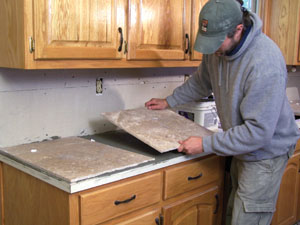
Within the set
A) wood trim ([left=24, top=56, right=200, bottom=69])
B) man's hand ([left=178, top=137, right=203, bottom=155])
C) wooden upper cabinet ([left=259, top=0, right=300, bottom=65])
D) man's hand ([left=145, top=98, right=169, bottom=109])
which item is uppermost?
wooden upper cabinet ([left=259, top=0, right=300, bottom=65])

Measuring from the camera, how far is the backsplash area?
6.09 ft

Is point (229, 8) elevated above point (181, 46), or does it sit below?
above

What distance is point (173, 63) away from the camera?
2146 mm

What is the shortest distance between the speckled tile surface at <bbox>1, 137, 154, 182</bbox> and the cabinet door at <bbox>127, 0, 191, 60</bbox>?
0.49m

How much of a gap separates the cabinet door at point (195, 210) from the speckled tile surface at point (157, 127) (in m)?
0.31

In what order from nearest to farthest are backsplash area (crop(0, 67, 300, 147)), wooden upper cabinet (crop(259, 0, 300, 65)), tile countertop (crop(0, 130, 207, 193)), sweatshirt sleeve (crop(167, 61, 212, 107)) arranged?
1. tile countertop (crop(0, 130, 207, 193))
2. backsplash area (crop(0, 67, 300, 147))
3. sweatshirt sleeve (crop(167, 61, 212, 107))
4. wooden upper cabinet (crop(259, 0, 300, 65))

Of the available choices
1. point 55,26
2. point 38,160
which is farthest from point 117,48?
point 38,160

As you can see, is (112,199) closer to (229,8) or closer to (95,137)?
(95,137)

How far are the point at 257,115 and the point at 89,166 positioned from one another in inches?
29.0

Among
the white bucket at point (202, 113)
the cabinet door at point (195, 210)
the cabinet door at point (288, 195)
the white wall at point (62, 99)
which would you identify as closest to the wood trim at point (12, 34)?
the white wall at point (62, 99)

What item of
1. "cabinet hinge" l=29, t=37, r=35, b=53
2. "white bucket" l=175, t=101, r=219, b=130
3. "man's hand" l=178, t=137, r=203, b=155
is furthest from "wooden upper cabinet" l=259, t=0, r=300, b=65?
"cabinet hinge" l=29, t=37, r=35, b=53

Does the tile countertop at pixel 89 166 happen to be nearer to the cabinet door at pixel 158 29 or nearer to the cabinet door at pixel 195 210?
the cabinet door at pixel 195 210

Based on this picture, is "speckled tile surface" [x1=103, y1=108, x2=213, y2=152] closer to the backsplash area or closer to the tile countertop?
the tile countertop

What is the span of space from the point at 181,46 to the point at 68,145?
0.84 m
